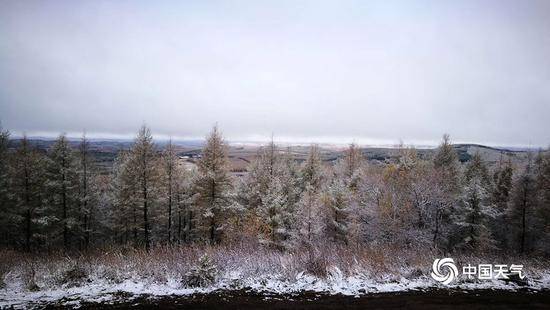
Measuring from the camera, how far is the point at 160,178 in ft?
87.9

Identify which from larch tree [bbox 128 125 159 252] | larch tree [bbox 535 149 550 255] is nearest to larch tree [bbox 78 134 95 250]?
larch tree [bbox 128 125 159 252]

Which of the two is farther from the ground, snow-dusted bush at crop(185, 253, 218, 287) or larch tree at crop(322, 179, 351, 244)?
snow-dusted bush at crop(185, 253, 218, 287)

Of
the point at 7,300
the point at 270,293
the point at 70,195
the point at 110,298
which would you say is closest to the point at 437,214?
the point at 270,293

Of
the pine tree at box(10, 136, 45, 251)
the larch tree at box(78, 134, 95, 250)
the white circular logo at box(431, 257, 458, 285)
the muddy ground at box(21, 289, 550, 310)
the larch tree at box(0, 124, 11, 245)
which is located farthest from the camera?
the larch tree at box(78, 134, 95, 250)

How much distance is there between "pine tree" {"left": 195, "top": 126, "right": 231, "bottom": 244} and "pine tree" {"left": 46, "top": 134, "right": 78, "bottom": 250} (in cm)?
1156

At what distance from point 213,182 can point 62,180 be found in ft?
45.1

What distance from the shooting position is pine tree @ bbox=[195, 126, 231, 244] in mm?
24938

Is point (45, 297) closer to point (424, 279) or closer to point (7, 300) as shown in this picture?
point (7, 300)

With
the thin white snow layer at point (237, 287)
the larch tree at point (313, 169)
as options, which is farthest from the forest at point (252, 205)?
the thin white snow layer at point (237, 287)

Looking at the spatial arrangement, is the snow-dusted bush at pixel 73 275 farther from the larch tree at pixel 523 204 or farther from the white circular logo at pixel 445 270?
the larch tree at pixel 523 204

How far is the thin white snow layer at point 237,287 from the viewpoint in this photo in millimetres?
6676

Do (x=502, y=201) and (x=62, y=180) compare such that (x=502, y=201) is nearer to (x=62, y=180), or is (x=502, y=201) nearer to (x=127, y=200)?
(x=127, y=200)

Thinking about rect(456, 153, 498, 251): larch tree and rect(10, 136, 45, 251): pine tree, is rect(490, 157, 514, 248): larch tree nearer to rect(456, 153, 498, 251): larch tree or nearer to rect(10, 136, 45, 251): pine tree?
rect(456, 153, 498, 251): larch tree

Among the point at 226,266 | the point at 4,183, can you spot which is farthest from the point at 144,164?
the point at 226,266
